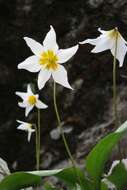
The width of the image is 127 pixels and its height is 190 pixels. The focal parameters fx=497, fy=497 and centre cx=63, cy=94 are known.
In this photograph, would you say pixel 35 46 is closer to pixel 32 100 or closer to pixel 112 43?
pixel 112 43

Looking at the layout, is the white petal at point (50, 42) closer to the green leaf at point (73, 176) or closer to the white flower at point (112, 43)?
the white flower at point (112, 43)

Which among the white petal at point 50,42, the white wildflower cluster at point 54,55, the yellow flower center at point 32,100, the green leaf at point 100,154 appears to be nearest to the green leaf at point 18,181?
the green leaf at point 100,154

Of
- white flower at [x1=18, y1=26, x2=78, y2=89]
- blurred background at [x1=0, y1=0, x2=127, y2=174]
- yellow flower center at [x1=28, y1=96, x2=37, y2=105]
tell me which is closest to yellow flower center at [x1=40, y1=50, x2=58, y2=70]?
white flower at [x1=18, y1=26, x2=78, y2=89]

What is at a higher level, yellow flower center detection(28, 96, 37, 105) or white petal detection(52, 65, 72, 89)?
white petal detection(52, 65, 72, 89)

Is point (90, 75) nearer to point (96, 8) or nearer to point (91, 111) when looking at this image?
point (91, 111)

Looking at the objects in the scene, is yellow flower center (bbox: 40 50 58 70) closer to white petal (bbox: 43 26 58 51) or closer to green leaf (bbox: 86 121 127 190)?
white petal (bbox: 43 26 58 51)
